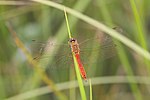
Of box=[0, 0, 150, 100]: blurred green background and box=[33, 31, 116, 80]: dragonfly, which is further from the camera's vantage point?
box=[0, 0, 150, 100]: blurred green background

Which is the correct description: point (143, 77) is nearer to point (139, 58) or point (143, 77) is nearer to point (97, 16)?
point (139, 58)

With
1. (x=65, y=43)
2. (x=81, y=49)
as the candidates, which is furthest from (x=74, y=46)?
(x=65, y=43)

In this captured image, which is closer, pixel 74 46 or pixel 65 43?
pixel 74 46

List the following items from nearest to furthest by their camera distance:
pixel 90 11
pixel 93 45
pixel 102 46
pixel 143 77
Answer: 1. pixel 102 46
2. pixel 93 45
3. pixel 143 77
4. pixel 90 11

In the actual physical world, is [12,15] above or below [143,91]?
above

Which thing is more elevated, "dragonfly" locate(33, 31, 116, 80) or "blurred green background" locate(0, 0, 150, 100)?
"blurred green background" locate(0, 0, 150, 100)

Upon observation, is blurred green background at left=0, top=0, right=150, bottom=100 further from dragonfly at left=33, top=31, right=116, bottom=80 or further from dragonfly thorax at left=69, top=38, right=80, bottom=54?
dragonfly thorax at left=69, top=38, right=80, bottom=54

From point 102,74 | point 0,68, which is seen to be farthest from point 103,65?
point 0,68

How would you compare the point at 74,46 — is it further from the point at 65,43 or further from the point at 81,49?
the point at 65,43

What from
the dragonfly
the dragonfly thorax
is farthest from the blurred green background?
the dragonfly thorax
